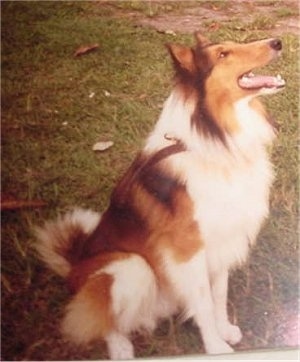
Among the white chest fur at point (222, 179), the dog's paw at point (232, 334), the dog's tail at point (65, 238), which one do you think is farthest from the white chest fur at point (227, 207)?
the dog's tail at point (65, 238)

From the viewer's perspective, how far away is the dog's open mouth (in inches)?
64.1

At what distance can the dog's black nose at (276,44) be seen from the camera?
1659 millimetres

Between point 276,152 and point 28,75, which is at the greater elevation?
point 28,75

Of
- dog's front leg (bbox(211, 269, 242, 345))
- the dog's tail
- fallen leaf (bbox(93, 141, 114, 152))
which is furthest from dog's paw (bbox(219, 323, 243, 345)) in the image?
fallen leaf (bbox(93, 141, 114, 152))

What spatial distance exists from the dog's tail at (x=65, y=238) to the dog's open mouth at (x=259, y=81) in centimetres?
46

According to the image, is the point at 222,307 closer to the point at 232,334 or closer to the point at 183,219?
the point at 232,334

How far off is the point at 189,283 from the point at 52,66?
590 millimetres

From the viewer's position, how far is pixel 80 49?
5.34ft

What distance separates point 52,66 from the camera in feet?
5.33

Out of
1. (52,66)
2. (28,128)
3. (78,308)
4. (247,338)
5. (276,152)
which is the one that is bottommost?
(247,338)

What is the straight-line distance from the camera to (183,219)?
1611 millimetres

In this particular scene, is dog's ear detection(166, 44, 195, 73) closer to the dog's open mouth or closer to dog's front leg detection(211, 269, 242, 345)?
the dog's open mouth

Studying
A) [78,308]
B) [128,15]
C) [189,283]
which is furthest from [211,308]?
[128,15]

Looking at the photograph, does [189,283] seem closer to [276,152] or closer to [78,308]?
[78,308]
